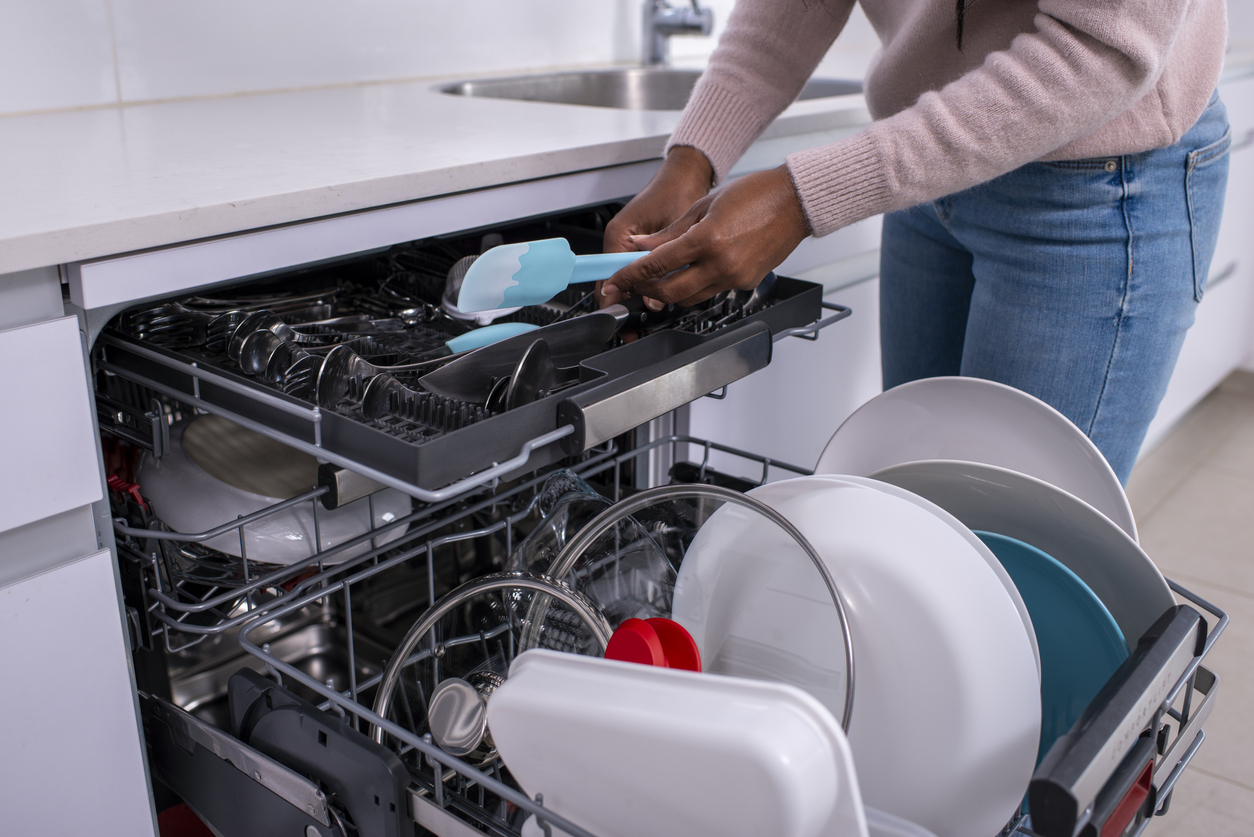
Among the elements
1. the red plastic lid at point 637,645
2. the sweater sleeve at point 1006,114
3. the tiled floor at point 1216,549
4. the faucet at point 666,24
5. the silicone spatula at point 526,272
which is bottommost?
the tiled floor at point 1216,549

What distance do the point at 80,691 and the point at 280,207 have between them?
378mm

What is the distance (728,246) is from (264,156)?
17.6 inches

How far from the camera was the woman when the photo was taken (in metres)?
0.71

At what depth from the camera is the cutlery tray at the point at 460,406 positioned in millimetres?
559

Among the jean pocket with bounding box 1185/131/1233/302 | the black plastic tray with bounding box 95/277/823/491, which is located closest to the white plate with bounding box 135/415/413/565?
the black plastic tray with bounding box 95/277/823/491

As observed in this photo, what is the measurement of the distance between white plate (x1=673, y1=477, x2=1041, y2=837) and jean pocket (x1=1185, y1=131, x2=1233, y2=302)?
408 mm

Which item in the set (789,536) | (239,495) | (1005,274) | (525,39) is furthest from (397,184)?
(525,39)

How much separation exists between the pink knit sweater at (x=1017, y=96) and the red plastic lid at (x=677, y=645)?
325 millimetres

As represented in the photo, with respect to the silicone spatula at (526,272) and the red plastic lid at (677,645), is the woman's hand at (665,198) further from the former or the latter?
the red plastic lid at (677,645)

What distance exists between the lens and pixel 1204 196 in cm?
85

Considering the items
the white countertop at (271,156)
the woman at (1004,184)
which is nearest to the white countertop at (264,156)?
the white countertop at (271,156)

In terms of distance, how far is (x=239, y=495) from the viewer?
0.81 m

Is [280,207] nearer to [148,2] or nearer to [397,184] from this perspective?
[397,184]

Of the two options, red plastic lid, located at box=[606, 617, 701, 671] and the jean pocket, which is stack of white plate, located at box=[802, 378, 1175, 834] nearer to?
red plastic lid, located at box=[606, 617, 701, 671]
